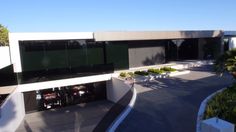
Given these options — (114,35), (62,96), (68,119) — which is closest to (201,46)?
(114,35)

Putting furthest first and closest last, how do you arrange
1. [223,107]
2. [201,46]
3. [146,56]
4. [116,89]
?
[201,46], [146,56], [116,89], [223,107]

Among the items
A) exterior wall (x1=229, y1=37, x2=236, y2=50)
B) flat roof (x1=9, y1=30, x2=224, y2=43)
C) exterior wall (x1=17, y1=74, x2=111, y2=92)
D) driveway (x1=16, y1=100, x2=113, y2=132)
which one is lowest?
driveway (x1=16, y1=100, x2=113, y2=132)

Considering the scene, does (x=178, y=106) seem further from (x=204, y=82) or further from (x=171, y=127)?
(x=204, y=82)

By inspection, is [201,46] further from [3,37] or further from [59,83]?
[3,37]

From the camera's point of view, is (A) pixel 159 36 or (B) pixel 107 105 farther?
(A) pixel 159 36

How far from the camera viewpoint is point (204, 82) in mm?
19141

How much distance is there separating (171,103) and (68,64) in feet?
36.7

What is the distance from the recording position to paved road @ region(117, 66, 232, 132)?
1121cm

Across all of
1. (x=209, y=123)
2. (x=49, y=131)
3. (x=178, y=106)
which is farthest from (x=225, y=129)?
(x=49, y=131)

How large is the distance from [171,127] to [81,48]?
13709 millimetres

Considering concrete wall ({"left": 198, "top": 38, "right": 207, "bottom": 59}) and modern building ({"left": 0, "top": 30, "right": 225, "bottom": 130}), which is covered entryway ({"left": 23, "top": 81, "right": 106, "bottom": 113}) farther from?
concrete wall ({"left": 198, "top": 38, "right": 207, "bottom": 59})

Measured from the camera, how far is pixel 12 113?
1644 cm

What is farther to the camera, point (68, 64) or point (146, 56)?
point (146, 56)

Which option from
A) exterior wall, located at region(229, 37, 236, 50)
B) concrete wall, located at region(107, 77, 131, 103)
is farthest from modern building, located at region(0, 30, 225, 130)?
exterior wall, located at region(229, 37, 236, 50)
